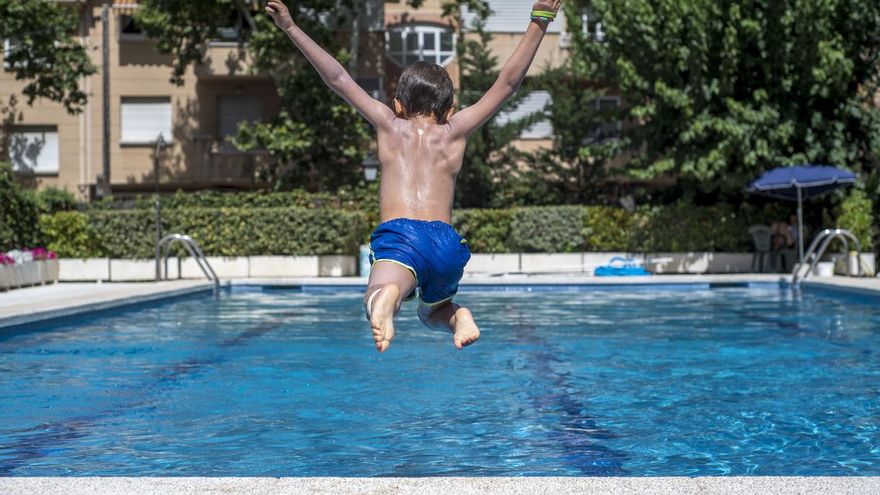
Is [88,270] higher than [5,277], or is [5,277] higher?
[5,277]

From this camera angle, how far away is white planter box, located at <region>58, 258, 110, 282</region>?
2555 centimetres

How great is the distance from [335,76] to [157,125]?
107 ft

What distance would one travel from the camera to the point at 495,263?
27.4 metres

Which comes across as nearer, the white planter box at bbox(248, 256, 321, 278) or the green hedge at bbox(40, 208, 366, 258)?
the green hedge at bbox(40, 208, 366, 258)

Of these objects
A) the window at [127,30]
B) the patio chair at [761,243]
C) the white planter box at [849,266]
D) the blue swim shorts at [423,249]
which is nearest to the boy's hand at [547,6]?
the blue swim shorts at [423,249]

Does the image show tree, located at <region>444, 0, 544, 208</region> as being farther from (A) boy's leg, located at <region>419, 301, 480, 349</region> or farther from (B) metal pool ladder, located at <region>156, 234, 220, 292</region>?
(A) boy's leg, located at <region>419, 301, 480, 349</region>

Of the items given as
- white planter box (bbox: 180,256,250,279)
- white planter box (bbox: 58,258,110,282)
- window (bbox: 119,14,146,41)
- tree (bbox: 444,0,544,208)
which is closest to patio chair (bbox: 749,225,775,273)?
tree (bbox: 444,0,544,208)

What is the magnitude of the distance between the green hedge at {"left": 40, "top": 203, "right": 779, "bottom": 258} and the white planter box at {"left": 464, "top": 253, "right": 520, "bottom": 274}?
325 mm

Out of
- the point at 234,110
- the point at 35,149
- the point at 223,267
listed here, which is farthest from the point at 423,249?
the point at 35,149

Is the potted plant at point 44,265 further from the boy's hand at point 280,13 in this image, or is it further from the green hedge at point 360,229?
the boy's hand at point 280,13

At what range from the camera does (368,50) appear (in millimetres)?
36562

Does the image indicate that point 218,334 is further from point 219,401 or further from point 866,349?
point 866,349

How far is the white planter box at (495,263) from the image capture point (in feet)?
89.7

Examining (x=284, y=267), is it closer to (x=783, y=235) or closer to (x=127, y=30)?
(x=783, y=235)
